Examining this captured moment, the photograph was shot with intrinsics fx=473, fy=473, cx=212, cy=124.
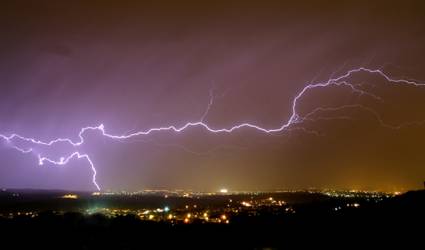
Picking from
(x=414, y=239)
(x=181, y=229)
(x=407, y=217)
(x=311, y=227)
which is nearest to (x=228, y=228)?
(x=181, y=229)

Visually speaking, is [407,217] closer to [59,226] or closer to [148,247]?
[148,247]

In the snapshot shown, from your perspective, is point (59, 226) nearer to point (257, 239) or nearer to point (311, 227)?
point (257, 239)

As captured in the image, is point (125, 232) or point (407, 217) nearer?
point (407, 217)

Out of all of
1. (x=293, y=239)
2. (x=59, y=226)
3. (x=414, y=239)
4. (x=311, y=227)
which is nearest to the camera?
(x=414, y=239)

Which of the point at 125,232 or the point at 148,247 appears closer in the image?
the point at 148,247

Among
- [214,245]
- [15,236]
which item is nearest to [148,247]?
[214,245]

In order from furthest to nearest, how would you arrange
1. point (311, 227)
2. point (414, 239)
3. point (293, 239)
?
1. point (311, 227)
2. point (293, 239)
3. point (414, 239)
